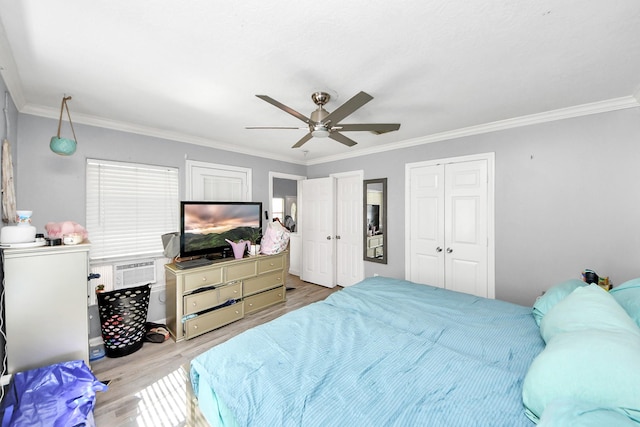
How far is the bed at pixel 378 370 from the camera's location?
970mm

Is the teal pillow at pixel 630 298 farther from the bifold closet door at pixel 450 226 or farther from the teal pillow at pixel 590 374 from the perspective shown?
the bifold closet door at pixel 450 226

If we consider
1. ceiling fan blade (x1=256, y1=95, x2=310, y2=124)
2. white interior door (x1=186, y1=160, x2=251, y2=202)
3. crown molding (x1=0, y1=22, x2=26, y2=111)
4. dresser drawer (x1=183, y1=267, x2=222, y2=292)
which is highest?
crown molding (x1=0, y1=22, x2=26, y2=111)

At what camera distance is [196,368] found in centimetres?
136

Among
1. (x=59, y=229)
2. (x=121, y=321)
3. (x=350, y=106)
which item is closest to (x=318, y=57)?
(x=350, y=106)

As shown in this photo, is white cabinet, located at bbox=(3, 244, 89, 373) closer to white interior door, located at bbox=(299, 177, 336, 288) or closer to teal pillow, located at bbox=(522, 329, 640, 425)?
teal pillow, located at bbox=(522, 329, 640, 425)

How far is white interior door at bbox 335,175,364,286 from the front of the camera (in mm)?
4266

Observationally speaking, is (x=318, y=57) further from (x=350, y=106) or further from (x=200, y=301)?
(x=200, y=301)

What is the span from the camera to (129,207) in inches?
114

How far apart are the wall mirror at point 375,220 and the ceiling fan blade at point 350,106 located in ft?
7.58

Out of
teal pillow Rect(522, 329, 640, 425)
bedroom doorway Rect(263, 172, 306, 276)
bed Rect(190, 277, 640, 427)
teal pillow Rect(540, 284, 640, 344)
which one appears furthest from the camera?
bedroom doorway Rect(263, 172, 306, 276)

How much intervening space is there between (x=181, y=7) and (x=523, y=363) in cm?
249

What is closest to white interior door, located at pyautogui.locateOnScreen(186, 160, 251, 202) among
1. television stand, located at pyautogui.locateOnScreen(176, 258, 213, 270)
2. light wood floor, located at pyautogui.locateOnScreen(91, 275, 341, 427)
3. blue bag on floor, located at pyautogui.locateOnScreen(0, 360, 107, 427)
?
television stand, located at pyautogui.locateOnScreen(176, 258, 213, 270)

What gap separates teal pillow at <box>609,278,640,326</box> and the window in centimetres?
406

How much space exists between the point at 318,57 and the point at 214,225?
8.26 feet
